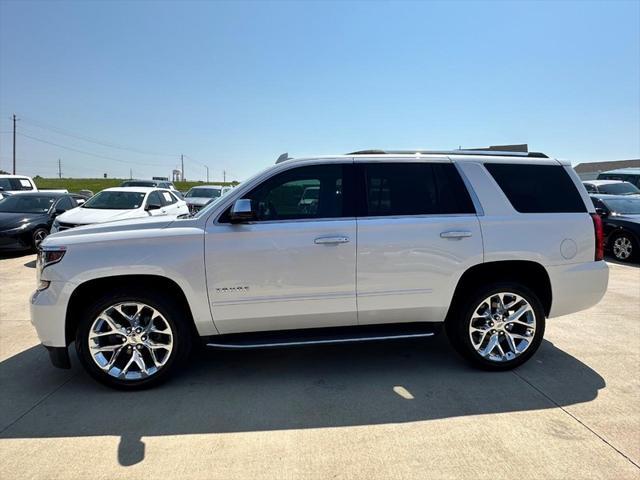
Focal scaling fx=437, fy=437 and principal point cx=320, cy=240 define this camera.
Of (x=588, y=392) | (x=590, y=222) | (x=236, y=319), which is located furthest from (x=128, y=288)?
(x=590, y=222)

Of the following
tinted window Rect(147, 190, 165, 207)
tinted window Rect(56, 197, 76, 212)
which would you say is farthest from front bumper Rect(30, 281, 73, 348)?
tinted window Rect(56, 197, 76, 212)

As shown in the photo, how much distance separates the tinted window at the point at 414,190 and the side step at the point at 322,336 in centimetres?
101

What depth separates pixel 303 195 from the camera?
149 inches

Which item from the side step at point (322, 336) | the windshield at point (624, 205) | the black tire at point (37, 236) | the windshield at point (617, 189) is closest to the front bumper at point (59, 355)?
the side step at point (322, 336)

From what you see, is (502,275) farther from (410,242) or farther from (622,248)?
(622,248)

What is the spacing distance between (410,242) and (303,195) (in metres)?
1.00

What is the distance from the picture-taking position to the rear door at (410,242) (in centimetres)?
367

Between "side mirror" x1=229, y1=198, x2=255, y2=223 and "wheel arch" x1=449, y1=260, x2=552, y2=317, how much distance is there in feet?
6.27

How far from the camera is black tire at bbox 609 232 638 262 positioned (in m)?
9.93

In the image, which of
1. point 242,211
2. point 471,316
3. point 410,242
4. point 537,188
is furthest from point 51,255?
point 537,188

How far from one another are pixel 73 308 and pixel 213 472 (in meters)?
1.89

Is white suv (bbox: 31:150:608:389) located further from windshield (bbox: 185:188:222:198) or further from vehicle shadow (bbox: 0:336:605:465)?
windshield (bbox: 185:188:222:198)

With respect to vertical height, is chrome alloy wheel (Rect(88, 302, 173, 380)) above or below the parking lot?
above

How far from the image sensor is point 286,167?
3.81m
